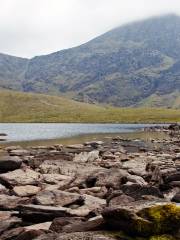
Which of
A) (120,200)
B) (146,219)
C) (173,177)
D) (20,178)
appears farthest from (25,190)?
(146,219)

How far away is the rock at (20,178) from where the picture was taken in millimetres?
34781

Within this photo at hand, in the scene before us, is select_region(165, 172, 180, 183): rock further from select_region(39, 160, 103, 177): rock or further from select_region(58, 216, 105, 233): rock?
select_region(58, 216, 105, 233): rock

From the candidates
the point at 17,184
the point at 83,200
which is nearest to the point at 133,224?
the point at 83,200

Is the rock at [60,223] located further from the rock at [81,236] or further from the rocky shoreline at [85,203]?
the rock at [81,236]

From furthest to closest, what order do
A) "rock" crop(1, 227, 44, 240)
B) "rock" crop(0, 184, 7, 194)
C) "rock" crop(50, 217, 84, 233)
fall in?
"rock" crop(0, 184, 7, 194) < "rock" crop(50, 217, 84, 233) < "rock" crop(1, 227, 44, 240)

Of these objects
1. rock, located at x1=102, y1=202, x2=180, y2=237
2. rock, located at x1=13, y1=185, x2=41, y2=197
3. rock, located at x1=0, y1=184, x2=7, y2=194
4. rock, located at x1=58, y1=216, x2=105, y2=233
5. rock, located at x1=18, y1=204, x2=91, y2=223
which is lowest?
rock, located at x1=0, y1=184, x2=7, y2=194

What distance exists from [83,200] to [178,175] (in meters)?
11.1

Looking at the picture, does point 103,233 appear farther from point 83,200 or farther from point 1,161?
point 1,161

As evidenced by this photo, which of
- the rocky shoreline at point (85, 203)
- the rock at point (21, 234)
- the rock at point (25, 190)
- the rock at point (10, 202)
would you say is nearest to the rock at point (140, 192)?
the rocky shoreline at point (85, 203)

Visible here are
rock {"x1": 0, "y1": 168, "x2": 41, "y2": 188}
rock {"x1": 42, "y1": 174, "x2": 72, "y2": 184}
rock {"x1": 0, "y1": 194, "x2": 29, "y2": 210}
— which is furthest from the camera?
rock {"x1": 42, "y1": 174, "x2": 72, "y2": 184}

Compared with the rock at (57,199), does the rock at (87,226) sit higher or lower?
higher

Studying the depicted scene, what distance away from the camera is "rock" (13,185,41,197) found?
3098cm

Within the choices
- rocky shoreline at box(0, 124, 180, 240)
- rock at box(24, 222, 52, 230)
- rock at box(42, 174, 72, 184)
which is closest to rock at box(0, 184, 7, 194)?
rocky shoreline at box(0, 124, 180, 240)

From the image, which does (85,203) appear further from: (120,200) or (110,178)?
(110,178)
